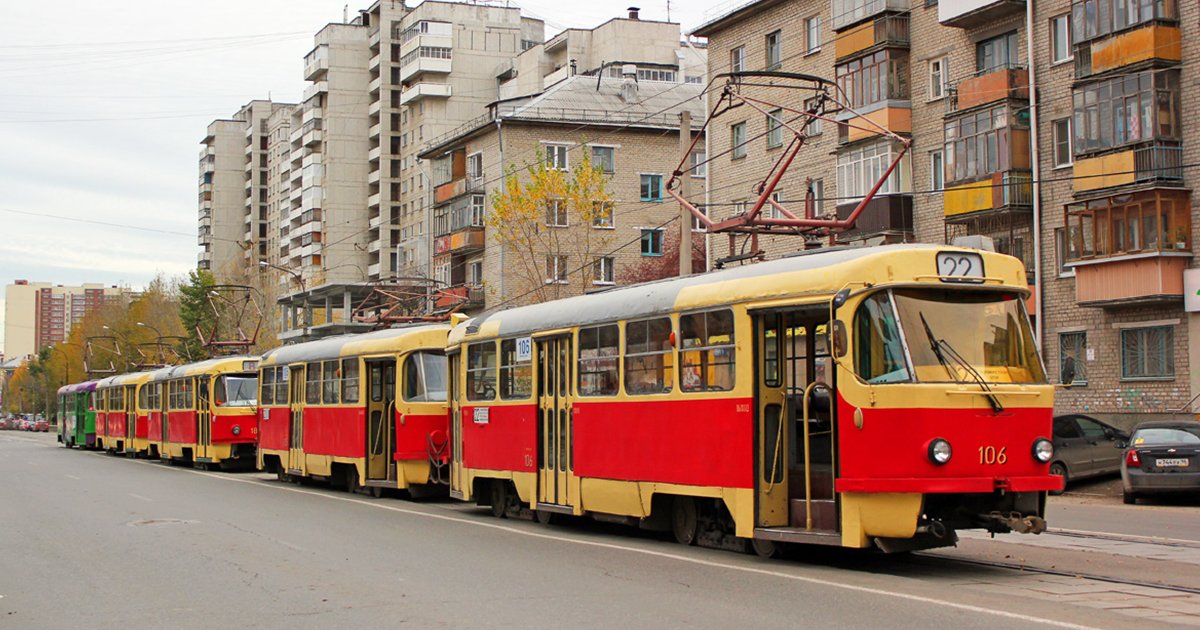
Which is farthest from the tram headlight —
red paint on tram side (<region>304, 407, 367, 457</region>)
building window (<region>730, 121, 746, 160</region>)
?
building window (<region>730, 121, 746, 160</region>)

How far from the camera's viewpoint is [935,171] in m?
38.0

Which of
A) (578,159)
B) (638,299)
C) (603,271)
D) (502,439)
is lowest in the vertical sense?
(502,439)

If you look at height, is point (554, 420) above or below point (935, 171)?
below

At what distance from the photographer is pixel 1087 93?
105ft

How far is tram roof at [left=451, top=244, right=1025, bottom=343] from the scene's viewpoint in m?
12.0

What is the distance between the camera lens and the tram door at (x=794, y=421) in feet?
41.3

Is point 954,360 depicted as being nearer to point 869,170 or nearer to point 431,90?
point 869,170

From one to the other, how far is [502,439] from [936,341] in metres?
8.01

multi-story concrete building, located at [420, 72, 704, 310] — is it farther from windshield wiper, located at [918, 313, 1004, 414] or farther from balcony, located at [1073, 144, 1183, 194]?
windshield wiper, located at [918, 313, 1004, 414]

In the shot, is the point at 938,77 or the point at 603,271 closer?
the point at 938,77

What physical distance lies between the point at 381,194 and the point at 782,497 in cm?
8230

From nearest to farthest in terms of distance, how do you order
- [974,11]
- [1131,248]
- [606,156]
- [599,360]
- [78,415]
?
[599,360] < [1131,248] < [974,11] < [78,415] < [606,156]

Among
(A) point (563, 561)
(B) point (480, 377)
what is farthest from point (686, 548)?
(B) point (480, 377)

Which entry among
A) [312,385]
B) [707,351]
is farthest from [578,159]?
[707,351]
